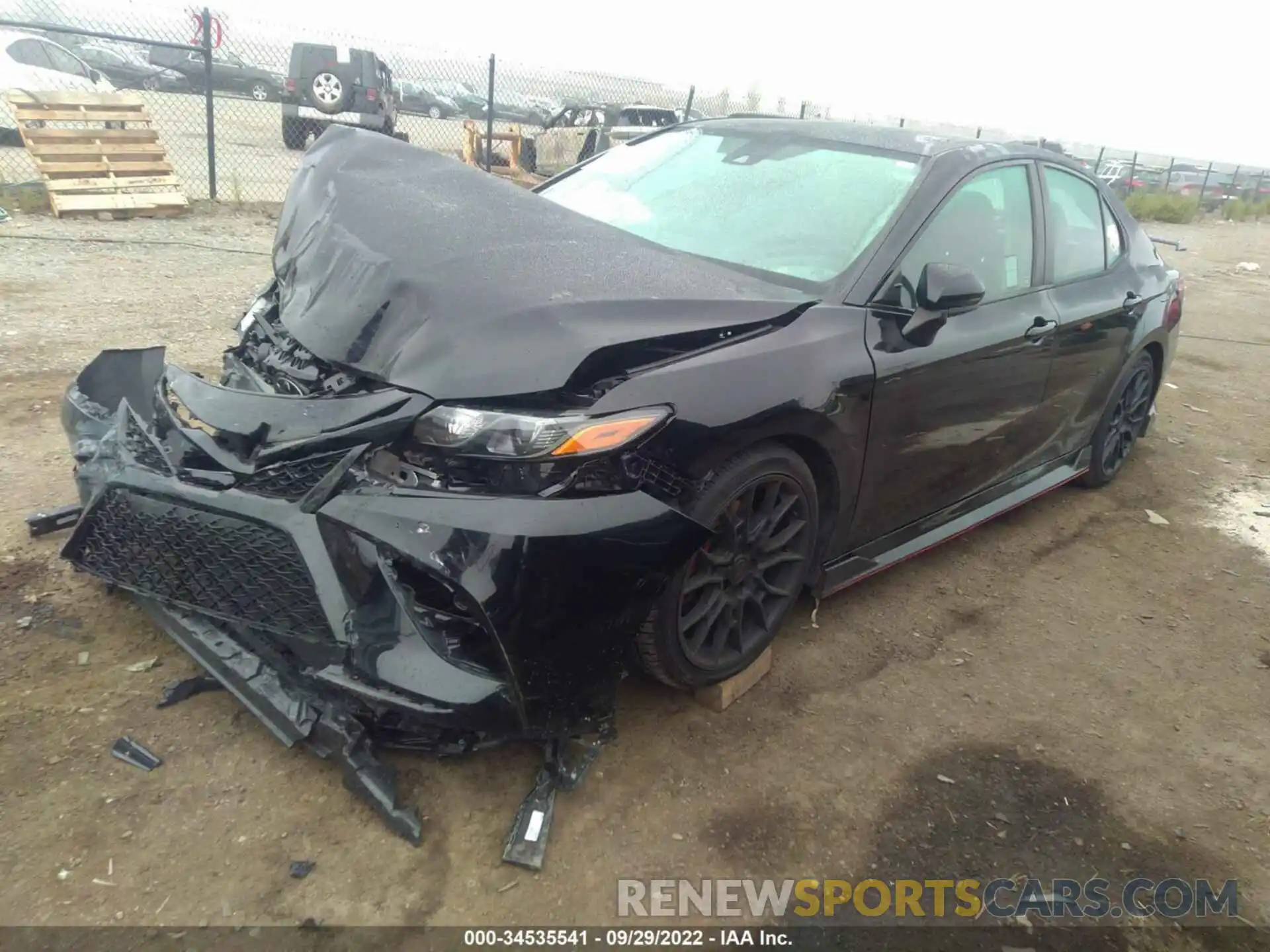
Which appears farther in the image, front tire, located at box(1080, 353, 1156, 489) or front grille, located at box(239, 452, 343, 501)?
front tire, located at box(1080, 353, 1156, 489)

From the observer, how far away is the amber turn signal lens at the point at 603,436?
7.07 ft

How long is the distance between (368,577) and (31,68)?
13.1m

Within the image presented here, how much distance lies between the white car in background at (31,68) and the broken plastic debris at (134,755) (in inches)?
448

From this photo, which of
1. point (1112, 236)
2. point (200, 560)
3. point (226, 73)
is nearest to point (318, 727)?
point (200, 560)

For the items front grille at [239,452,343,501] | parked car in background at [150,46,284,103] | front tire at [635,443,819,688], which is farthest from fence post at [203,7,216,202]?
front tire at [635,443,819,688]

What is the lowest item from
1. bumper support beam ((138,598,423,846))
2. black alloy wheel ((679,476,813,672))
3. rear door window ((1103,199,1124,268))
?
bumper support beam ((138,598,423,846))

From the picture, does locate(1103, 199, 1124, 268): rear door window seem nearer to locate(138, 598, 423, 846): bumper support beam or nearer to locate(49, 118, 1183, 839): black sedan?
locate(49, 118, 1183, 839): black sedan

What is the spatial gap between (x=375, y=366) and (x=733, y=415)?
0.96 metres

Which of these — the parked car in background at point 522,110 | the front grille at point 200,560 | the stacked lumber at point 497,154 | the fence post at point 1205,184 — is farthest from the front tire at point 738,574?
the fence post at point 1205,184

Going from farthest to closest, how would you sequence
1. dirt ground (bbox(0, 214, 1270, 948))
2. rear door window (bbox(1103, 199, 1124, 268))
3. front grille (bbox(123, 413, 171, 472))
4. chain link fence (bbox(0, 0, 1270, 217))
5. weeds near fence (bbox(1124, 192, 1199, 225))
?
weeds near fence (bbox(1124, 192, 1199, 225)), chain link fence (bbox(0, 0, 1270, 217)), rear door window (bbox(1103, 199, 1124, 268)), front grille (bbox(123, 413, 171, 472)), dirt ground (bbox(0, 214, 1270, 948))

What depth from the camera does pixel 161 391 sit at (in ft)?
9.10

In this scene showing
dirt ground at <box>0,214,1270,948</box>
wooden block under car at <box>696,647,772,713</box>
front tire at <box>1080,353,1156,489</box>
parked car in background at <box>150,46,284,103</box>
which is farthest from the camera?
parked car in background at <box>150,46,284,103</box>

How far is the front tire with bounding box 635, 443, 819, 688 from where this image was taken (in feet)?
8.20

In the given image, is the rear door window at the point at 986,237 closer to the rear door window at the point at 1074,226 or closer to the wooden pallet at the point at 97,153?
the rear door window at the point at 1074,226
